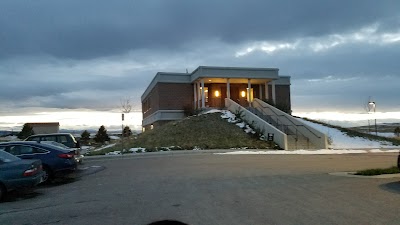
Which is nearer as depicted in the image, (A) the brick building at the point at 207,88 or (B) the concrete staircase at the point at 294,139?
(B) the concrete staircase at the point at 294,139

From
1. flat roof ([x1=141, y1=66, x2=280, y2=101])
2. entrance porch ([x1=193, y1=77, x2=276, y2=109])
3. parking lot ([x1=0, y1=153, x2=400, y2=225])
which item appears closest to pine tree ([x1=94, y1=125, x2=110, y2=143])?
flat roof ([x1=141, y1=66, x2=280, y2=101])

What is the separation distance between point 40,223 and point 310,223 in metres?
4.95

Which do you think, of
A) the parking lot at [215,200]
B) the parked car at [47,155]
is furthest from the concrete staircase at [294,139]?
the parked car at [47,155]

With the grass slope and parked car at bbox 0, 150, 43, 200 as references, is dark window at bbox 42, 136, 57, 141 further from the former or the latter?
the grass slope

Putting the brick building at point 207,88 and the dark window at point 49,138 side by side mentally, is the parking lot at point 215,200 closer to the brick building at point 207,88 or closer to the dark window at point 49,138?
the dark window at point 49,138

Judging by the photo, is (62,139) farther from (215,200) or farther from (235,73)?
(235,73)

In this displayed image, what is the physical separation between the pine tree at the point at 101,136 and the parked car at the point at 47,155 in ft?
145

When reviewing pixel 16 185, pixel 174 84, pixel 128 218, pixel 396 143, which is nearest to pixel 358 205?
pixel 128 218

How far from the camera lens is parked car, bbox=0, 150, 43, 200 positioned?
1090cm

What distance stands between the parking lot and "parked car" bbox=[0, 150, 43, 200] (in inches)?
15.3

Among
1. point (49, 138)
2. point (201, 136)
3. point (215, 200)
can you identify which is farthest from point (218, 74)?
point (215, 200)

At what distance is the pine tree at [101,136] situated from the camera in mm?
58612

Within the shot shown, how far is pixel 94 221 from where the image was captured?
7.77 m

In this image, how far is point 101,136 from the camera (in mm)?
58750
